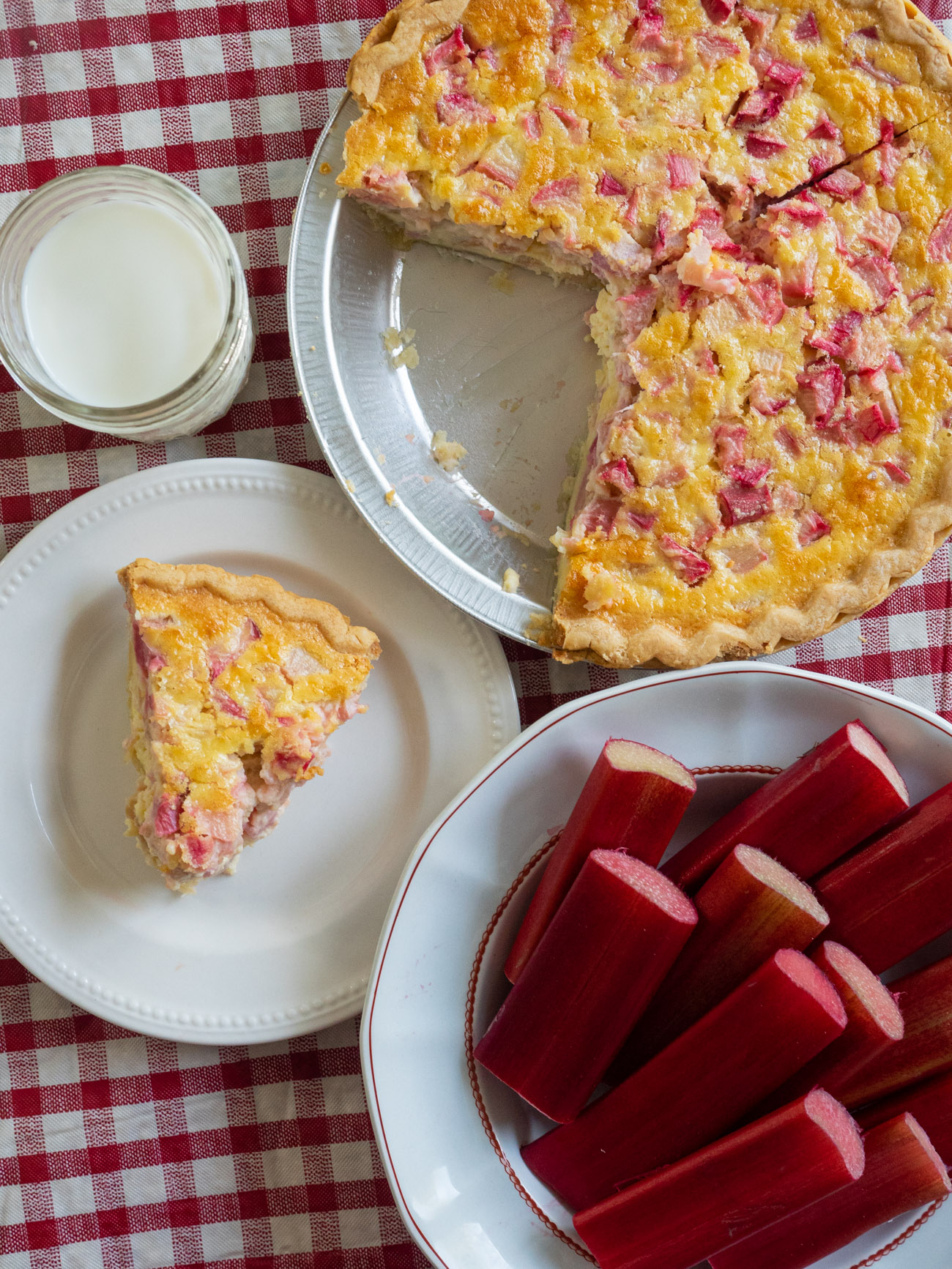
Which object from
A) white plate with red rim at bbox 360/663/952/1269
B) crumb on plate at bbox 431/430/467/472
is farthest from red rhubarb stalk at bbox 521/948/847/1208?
crumb on plate at bbox 431/430/467/472

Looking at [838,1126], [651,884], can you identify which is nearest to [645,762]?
[651,884]

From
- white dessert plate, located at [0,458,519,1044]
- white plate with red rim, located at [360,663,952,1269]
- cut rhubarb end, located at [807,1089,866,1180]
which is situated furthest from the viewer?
white dessert plate, located at [0,458,519,1044]

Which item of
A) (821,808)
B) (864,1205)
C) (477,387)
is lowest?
(864,1205)

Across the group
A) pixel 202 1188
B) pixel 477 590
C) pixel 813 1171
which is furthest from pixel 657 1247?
pixel 477 590

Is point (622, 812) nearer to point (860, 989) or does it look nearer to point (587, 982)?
point (587, 982)

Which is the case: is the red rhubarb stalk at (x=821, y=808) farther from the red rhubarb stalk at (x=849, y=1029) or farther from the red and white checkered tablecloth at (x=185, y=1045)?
the red and white checkered tablecloth at (x=185, y=1045)

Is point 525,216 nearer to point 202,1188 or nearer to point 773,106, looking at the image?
point 773,106

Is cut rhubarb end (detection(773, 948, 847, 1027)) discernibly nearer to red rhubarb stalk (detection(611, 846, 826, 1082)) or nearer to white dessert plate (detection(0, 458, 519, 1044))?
red rhubarb stalk (detection(611, 846, 826, 1082))
